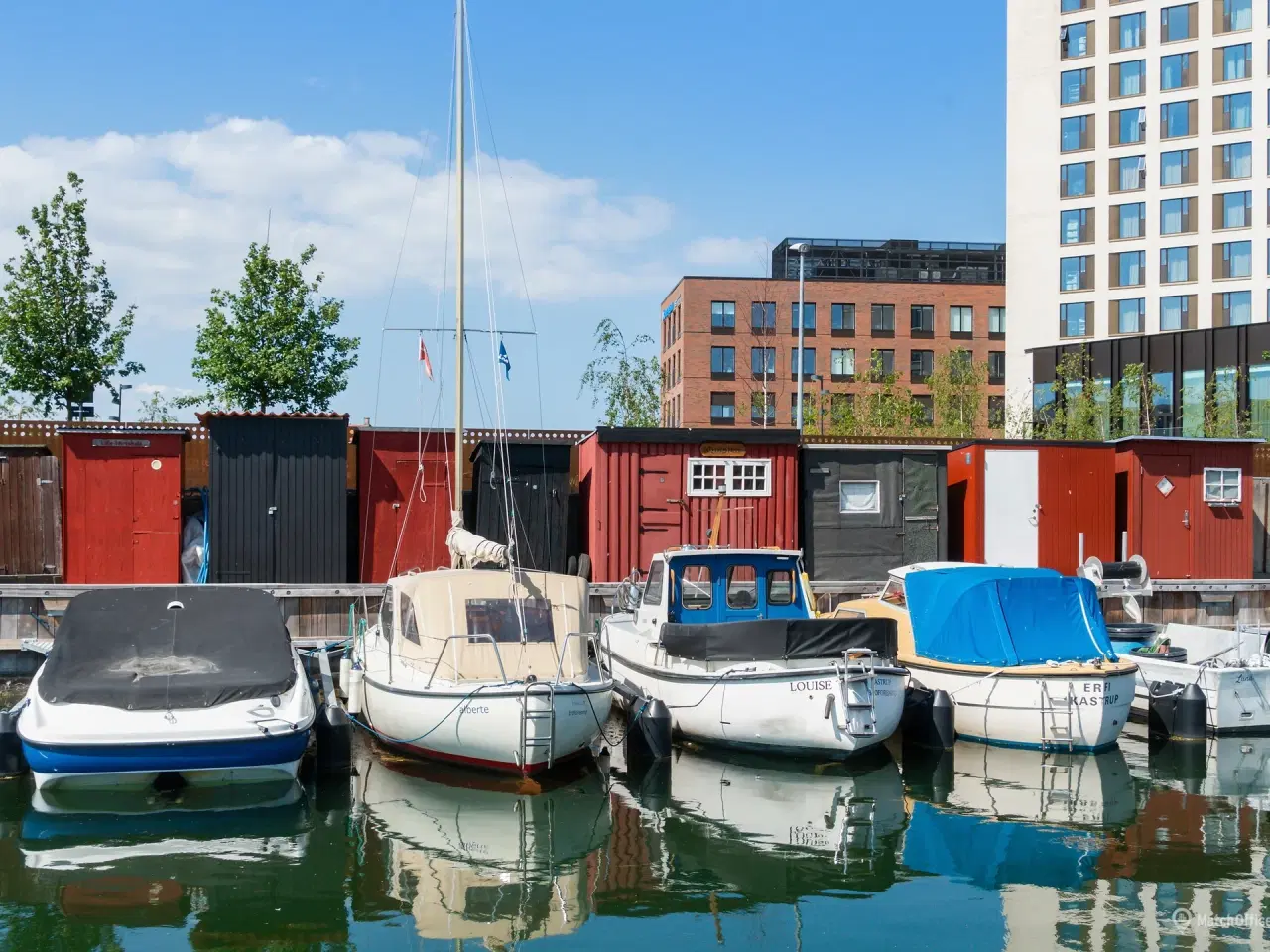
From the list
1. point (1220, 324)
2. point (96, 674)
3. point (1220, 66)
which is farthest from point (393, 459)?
point (1220, 66)

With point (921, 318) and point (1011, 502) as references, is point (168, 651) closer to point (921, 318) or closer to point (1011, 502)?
point (1011, 502)

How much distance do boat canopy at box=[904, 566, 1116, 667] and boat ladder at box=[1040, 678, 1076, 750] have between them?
600mm

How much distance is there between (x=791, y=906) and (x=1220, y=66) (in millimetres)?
57066

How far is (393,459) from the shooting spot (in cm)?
2336

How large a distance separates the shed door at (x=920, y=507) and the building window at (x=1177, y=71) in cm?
4246

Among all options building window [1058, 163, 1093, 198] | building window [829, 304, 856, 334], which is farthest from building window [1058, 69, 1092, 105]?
building window [829, 304, 856, 334]

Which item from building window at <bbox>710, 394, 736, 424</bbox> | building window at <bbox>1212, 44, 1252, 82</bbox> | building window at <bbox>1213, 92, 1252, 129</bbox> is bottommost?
building window at <bbox>710, 394, 736, 424</bbox>

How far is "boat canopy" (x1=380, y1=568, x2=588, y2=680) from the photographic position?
48.0 feet

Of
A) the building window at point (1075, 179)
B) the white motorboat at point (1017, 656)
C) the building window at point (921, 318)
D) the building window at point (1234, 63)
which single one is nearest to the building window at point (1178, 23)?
the building window at point (1234, 63)

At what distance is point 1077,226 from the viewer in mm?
60094

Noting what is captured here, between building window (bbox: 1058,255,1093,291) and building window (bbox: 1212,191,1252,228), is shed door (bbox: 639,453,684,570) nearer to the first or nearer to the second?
building window (bbox: 1058,255,1093,291)

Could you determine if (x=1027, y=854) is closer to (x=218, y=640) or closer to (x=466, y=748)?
(x=466, y=748)

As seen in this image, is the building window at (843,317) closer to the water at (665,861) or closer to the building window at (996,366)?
the building window at (996,366)

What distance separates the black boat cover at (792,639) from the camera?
15.2m
